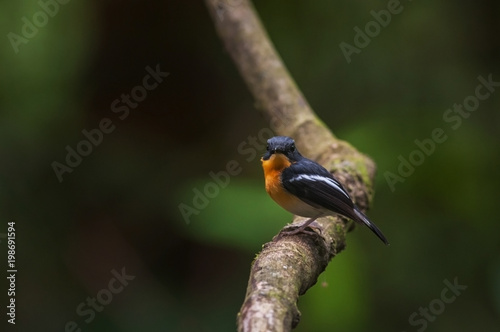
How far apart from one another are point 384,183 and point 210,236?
1404 mm

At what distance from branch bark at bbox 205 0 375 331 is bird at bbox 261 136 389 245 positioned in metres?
0.11

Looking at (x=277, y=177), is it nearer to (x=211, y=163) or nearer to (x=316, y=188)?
(x=316, y=188)

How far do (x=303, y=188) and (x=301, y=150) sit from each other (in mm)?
1286

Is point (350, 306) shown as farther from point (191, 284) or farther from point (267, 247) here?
point (267, 247)

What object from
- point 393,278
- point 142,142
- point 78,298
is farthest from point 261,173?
point 78,298

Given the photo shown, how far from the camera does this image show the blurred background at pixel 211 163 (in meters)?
4.50

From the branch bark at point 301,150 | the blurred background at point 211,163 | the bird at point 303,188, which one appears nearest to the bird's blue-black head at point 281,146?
the bird at point 303,188

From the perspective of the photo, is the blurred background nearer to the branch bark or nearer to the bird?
the branch bark

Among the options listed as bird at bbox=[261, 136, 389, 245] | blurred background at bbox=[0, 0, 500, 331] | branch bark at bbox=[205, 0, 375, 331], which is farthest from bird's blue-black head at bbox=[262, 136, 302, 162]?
blurred background at bbox=[0, 0, 500, 331]

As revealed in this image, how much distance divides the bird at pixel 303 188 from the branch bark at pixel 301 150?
0.36 feet

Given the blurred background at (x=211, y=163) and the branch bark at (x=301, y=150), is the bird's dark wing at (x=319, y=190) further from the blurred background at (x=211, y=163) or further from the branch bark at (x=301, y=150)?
the blurred background at (x=211, y=163)

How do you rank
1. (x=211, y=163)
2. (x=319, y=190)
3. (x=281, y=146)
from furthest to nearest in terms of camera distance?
1. (x=211, y=163)
2. (x=281, y=146)
3. (x=319, y=190)

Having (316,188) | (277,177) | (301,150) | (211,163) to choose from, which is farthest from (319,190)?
(211,163)

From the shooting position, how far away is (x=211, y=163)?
518 centimetres
